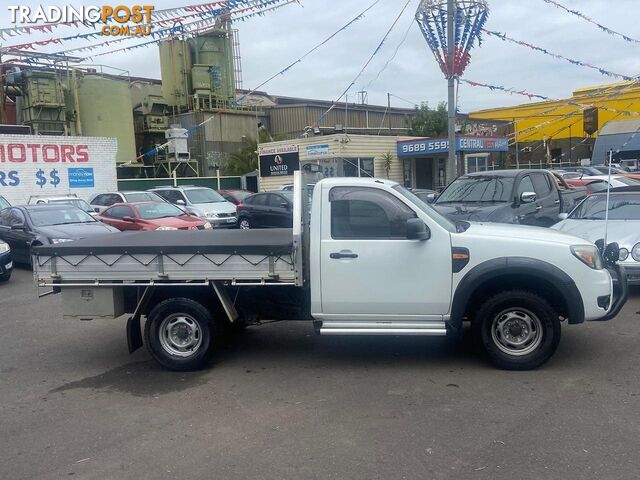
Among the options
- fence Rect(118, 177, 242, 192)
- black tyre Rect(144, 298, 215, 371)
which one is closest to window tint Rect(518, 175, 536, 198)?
black tyre Rect(144, 298, 215, 371)

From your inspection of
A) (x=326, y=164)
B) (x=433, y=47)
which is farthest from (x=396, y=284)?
(x=326, y=164)

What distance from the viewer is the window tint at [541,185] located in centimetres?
1155

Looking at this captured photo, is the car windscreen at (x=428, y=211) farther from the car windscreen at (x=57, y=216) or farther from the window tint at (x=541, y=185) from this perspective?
the car windscreen at (x=57, y=216)

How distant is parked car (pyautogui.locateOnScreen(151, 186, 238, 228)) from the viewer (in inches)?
806

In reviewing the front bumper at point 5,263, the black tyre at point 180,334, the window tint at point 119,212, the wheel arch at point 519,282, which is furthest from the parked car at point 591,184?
the front bumper at point 5,263

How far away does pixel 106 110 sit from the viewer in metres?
41.5

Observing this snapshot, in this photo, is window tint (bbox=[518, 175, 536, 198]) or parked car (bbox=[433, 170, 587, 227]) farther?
window tint (bbox=[518, 175, 536, 198])

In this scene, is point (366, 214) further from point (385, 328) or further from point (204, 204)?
point (204, 204)

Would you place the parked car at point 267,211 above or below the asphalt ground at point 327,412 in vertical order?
above

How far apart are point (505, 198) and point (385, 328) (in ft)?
19.3

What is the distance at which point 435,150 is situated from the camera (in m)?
28.2

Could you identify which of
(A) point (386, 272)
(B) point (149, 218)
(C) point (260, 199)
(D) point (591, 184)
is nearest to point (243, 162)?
(C) point (260, 199)

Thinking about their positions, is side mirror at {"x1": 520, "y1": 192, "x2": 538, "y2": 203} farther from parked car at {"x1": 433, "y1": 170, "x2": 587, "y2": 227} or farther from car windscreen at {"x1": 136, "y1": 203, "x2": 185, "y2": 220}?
car windscreen at {"x1": 136, "y1": 203, "x2": 185, "y2": 220}

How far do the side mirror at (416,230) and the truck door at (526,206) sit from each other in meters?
5.37
